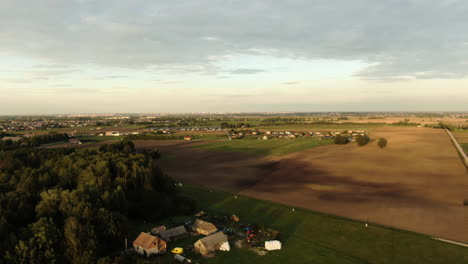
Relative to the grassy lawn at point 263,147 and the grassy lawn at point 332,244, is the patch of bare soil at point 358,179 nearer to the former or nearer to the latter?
the grassy lawn at point 332,244

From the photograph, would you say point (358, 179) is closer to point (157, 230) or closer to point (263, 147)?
point (157, 230)

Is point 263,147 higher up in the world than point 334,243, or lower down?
higher up

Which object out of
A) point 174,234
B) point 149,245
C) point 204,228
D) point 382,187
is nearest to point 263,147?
point 382,187

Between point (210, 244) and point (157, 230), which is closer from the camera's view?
point (210, 244)

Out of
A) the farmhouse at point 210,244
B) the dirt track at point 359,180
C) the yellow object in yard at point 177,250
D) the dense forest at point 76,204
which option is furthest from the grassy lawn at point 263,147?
the yellow object in yard at point 177,250

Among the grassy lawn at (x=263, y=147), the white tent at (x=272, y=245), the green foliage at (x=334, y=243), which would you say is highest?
the grassy lawn at (x=263, y=147)
